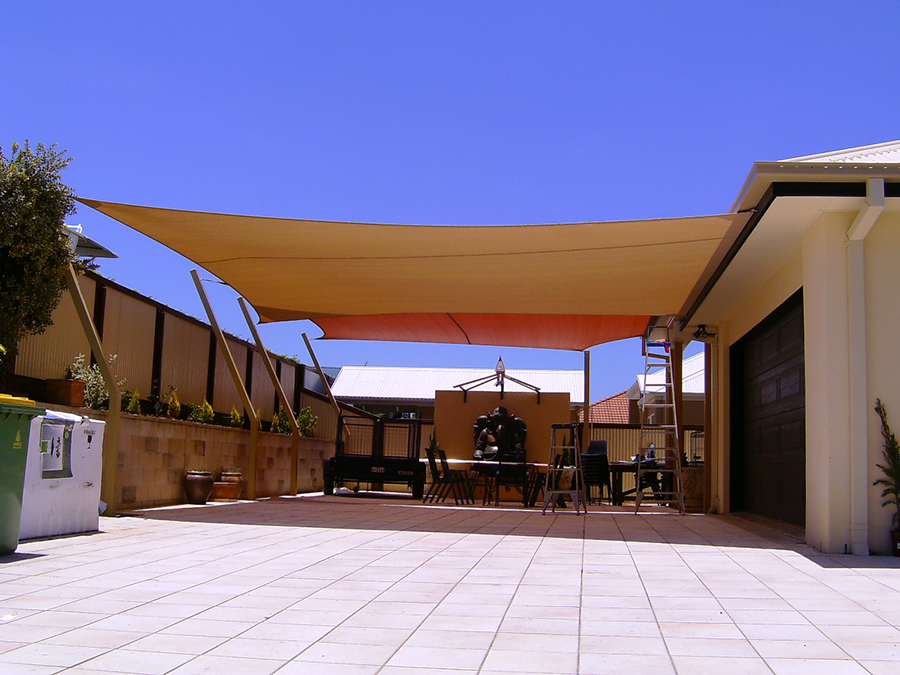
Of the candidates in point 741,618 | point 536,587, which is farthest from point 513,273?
point 741,618

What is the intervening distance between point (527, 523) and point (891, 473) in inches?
147

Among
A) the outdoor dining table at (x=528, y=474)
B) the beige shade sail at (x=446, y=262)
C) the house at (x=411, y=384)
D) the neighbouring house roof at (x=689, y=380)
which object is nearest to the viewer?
the beige shade sail at (x=446, y=262)

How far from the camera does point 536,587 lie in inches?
169

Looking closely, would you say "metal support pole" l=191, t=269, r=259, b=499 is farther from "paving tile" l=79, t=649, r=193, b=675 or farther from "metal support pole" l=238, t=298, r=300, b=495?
"paving tile" l=79, t=649, r=193, b=675

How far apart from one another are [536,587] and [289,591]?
1282 mm

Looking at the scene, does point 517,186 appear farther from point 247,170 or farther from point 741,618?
point 741,618

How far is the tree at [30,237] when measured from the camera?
650 centimetres

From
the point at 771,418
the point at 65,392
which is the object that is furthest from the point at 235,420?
the point at 771,418

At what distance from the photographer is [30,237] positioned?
6.55 m

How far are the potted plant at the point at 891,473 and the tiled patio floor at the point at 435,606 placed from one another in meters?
0.31

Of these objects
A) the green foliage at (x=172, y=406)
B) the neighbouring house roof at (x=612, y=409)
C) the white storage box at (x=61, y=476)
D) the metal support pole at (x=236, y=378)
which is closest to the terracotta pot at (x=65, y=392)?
the white storage box at (x=61, y=476)

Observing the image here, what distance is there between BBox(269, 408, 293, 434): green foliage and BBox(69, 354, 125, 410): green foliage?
15.7 feet

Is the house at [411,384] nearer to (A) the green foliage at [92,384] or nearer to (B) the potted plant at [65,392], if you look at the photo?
(A) the green foliage at [92,384]

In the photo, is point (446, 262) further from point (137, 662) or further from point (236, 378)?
point (137, 662)
